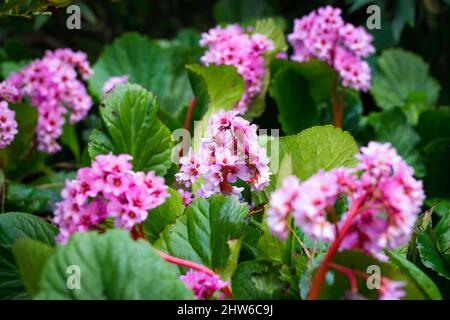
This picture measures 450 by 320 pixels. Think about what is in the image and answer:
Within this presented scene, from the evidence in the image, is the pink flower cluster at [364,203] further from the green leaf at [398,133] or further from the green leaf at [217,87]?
the green leaf at [398,133]

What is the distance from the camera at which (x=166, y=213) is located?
1.16 metres

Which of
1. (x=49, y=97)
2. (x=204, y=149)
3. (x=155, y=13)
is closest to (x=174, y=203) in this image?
(x=204, y=149)

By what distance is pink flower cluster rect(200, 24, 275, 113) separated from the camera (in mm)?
1649

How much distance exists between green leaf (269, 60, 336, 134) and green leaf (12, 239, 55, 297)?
911mm

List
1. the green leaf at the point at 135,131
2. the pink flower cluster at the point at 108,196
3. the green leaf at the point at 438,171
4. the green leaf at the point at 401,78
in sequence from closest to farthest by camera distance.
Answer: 1. the pink flower cluster at the point at 108,196
2. the green leaf at the point at 135,131
3. the green leaf at the point at 438,171
4. the green leaf at the point at 401,78

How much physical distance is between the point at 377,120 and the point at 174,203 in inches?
35.4

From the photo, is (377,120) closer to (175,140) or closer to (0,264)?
(175,140)

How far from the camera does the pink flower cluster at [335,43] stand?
1.71 metres

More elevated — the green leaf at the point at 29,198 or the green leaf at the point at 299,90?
the green leaf at the point at 299,90

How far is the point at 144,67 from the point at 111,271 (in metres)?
1.26

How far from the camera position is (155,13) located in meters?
3.22

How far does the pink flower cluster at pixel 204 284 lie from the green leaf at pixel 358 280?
0.15 m

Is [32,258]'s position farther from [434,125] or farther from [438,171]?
[434,125]

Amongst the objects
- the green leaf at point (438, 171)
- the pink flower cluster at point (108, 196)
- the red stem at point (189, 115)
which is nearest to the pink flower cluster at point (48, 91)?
the red stem at point (189, 115)
